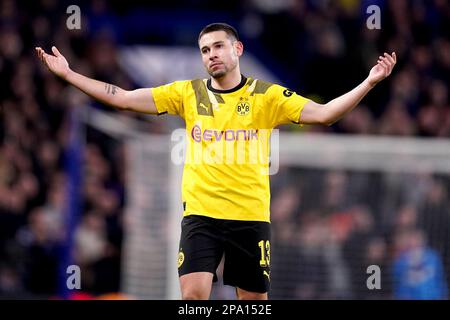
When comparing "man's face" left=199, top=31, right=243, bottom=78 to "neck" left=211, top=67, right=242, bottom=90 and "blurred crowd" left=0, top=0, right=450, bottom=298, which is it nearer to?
"neck" left=211, top=67, right=242, bottom=90

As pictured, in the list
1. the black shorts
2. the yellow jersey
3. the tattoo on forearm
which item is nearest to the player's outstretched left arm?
the yellow jersey

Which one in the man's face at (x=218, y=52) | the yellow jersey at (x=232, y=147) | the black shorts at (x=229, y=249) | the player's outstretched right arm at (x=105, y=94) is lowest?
the black shorts at (x=229, y=249)

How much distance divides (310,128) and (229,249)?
8192 mm

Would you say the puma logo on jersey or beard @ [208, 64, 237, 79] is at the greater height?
beard @ [208, 64, 237, 79]

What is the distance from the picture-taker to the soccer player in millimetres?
7934

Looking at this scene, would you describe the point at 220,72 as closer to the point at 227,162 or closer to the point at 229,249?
the point at 227,162

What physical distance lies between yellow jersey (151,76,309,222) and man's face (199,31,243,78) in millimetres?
169

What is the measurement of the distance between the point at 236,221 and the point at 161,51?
35.6ft

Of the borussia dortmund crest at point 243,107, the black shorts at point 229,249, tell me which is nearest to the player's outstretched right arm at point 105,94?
the borussia dortmund crest at point 243,107

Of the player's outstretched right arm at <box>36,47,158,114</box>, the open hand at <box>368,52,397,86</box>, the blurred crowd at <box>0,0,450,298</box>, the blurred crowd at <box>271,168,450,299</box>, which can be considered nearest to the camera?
the open hand at <box>368,52,397,86</box>

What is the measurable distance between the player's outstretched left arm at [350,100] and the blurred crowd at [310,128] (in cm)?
487

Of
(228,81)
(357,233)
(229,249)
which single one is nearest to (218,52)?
(228,81)

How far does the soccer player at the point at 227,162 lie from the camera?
7.93 metres

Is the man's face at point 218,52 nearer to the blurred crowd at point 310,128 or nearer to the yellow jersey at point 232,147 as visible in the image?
the yellow jersey at point 232,147
